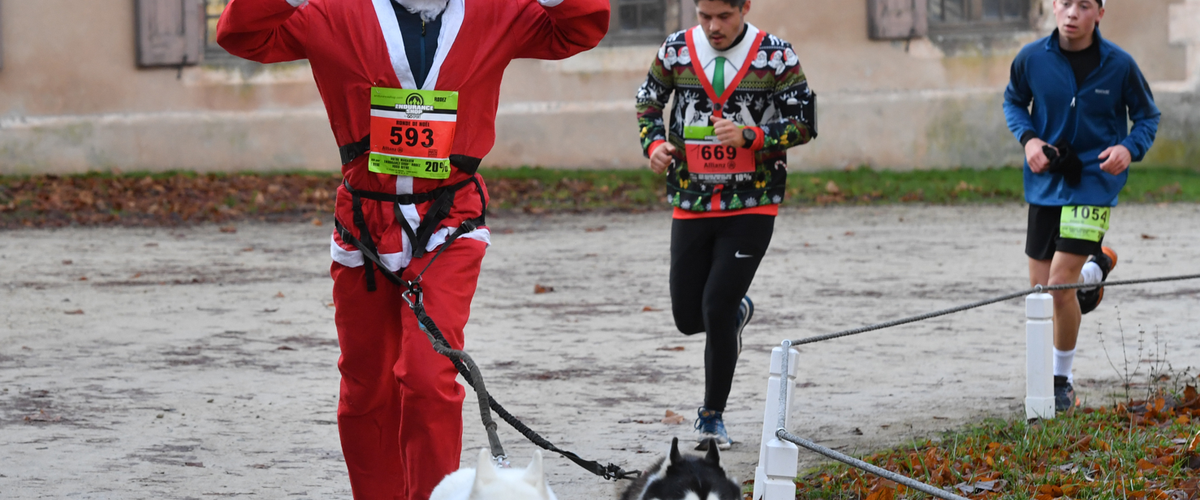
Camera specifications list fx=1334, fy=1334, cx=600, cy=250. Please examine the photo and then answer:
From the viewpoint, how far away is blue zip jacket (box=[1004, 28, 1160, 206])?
6.14m

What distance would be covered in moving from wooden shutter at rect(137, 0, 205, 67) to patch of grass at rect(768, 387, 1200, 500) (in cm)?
1521

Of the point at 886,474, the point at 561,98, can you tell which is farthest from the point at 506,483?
the point at 561,98

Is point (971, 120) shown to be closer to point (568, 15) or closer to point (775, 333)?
point (775, 333)

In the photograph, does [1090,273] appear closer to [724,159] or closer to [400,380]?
[724,159]

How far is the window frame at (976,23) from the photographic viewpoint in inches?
757

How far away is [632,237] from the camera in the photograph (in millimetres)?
13414

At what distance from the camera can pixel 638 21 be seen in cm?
1936

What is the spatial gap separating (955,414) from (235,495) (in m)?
3.19

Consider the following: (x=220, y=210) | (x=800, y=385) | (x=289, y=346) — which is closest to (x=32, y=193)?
(x=220, y=210)

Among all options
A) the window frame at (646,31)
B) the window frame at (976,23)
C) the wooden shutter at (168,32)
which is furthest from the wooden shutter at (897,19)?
the wooden shutter at (168,32)

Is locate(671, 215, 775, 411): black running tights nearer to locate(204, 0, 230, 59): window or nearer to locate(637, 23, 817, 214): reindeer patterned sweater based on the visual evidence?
locate(637, 23, 817, 214): reindeer patterned sweater

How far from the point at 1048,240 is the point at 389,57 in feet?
12.4

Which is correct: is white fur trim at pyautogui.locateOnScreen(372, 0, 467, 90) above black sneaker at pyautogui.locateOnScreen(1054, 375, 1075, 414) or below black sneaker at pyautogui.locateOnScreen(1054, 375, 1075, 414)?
above

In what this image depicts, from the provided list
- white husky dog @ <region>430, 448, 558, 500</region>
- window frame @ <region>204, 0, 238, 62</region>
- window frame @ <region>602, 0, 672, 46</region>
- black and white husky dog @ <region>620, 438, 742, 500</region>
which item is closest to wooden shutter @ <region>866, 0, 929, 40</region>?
window frame @ <region>602, 0, 672, 46</region>
